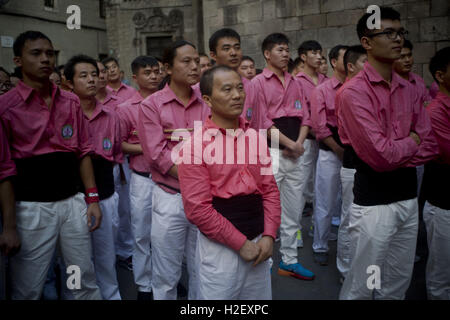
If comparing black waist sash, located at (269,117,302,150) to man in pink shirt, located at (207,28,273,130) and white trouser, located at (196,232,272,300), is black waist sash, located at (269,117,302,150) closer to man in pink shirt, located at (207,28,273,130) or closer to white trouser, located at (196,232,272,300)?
man in pink shirt, located at (207,28,273,130)

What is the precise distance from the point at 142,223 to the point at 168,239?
0.87 m

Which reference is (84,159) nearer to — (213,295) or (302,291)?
(213,295)

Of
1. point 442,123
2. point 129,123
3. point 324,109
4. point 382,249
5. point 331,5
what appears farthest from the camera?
point 331,5

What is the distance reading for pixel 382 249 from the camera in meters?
2.67

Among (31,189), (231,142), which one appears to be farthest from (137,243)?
(231,142)

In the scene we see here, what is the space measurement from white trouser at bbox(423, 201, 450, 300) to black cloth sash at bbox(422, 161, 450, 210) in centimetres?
5

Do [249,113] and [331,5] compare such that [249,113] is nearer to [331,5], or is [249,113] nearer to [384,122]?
[384,122]

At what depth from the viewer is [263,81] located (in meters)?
4.35

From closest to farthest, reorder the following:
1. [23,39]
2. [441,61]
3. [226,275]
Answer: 1. [226,275]
2. [23,39]
3. [441,61]

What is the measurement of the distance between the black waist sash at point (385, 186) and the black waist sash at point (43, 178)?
2.12 metres

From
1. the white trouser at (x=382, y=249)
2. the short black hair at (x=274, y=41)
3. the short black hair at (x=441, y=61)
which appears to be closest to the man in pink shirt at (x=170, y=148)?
the white trouser at (x=382, y=249)

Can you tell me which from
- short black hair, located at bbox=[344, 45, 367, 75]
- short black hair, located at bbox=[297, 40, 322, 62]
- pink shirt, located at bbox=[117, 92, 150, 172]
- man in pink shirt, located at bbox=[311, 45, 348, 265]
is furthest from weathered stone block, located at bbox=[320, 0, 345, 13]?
pink shirt, located at bbox=[117, 92, 150, 172]

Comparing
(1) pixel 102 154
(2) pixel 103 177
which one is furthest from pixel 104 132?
(2) pixel 103 177
